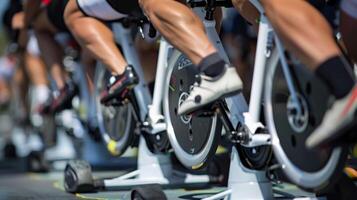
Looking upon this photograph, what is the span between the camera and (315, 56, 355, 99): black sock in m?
2.88

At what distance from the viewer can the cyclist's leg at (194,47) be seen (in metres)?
3.48

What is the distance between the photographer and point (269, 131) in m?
3.49

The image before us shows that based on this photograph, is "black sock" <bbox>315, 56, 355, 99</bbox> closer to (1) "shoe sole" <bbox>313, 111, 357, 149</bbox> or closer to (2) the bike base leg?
(1) "shoe sole" <bbox>313, 111, 357, 149</bbox>

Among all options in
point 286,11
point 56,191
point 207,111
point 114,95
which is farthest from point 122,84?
point 286,11

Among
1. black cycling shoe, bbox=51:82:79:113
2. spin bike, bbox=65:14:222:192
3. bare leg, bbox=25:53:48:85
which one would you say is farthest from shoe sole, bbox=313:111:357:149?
bare leg, bbox=25:53:48:85

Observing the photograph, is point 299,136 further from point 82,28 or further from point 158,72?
point 82,28

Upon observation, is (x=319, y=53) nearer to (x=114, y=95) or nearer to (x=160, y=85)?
(x=160, y=85)

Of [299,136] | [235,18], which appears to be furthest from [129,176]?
[235,18]

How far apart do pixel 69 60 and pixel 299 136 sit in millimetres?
4451

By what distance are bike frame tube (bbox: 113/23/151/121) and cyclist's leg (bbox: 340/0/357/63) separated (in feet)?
6.18

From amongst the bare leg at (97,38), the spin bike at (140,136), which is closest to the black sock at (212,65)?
the spin bike at (140,136)

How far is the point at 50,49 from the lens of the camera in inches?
285

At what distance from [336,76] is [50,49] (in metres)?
4.66

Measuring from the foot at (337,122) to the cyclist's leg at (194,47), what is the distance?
63cm
